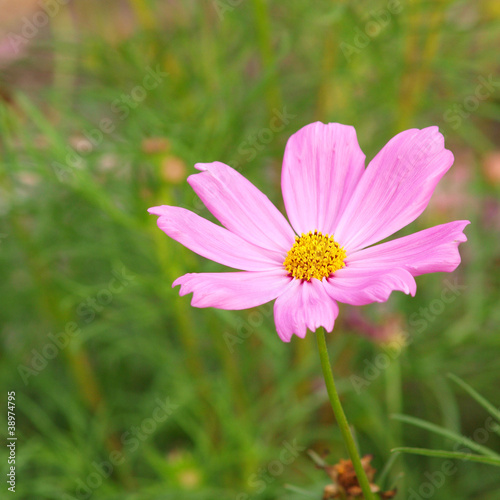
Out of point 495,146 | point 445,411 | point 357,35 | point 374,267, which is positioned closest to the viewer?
point 374,267

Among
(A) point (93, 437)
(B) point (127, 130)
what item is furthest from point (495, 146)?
(A) point (93, 437)

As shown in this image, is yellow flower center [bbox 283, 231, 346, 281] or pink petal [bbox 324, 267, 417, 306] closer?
pink petal [bbox 324, 267, 417, 306]

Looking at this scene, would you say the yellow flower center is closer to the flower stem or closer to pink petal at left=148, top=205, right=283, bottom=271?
pink petal at left=148, top=205, right=283, bottom=271

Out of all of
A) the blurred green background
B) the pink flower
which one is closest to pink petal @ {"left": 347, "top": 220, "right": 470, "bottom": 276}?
the pink flower

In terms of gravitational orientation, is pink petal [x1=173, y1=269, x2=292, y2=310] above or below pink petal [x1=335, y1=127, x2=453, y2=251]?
below

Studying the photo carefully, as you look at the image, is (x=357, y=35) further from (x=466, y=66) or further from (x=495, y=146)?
(x=495, y=146)

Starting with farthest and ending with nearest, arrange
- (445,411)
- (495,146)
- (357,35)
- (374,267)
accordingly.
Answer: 1. (495,146)
2. (445,411)
3. (357,35)
4. (374,267)

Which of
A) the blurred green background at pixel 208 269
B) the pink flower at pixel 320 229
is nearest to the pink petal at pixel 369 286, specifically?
the pink flower at pixel 320 229

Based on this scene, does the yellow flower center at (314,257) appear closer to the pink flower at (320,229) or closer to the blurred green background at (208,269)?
the pink flower at (320,229)
